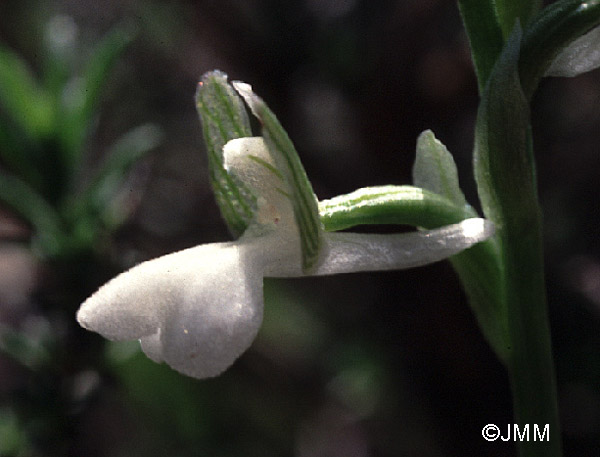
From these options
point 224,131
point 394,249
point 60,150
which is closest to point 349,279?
point 60,150

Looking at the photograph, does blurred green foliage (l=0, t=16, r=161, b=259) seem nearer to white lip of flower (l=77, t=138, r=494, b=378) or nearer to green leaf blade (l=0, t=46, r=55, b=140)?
green leaf blade (l=0, t=46, r=55, b=140)

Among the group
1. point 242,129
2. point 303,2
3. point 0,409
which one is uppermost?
point 303,2

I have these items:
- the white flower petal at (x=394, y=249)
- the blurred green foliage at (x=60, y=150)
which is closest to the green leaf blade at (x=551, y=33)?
the white flower petal at (x=394, y=249)

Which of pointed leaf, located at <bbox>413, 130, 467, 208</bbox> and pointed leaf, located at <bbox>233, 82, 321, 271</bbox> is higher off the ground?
pointed leaf, located at <bbox>413, 130, 467, 208</bbox>

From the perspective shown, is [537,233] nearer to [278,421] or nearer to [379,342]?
[379,342]

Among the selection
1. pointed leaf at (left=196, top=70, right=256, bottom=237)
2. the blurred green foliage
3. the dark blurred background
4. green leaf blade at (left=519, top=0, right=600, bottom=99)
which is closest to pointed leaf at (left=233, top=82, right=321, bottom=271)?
pointed leaf at (left=196, top=70, right=256, bottom=237)

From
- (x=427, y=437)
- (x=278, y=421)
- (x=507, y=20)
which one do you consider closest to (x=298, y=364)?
(x=278, y=421)
